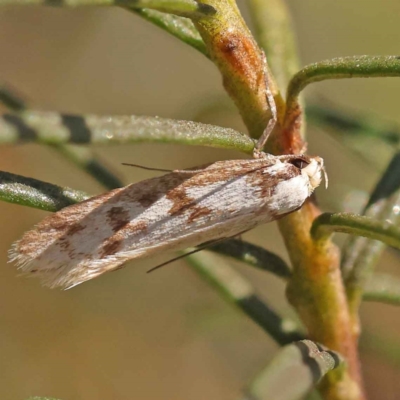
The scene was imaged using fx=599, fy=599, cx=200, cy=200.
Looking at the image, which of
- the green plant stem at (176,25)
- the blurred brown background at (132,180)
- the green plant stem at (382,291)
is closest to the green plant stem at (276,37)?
the green plant stem at (176,25)

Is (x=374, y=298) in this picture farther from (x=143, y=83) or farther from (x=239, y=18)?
(x=143, y=83)

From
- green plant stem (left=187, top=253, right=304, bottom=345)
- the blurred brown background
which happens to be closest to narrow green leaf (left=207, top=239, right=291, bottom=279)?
green plant stem (left=187, top=253, right=304, bottom=345)

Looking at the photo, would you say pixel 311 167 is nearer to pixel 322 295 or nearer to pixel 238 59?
pixel 322 295

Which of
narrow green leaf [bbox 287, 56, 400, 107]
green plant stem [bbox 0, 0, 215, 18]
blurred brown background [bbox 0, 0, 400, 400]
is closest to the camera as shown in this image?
green plant stem [bbox 0, 0, 215, 18]

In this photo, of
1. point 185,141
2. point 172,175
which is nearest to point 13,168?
point 172,175

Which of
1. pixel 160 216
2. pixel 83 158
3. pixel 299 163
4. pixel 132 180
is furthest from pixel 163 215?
pixel 132 180

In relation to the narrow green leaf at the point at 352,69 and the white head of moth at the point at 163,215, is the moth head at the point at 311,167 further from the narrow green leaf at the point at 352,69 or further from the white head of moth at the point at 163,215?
the narrow green leaf at the point at 352,69

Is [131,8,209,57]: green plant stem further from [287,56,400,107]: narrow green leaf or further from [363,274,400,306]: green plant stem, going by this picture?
[363,274,400,306]: green plant stem
